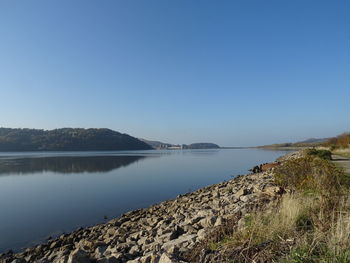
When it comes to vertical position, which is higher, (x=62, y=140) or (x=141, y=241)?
(x=62, y=140)

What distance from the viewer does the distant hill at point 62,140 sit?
14238cm

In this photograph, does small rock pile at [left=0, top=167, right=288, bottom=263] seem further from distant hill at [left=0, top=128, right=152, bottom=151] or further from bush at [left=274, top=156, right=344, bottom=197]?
distant hill at [left=0, top=128, right=152, bottom=151]

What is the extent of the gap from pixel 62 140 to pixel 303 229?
166075 millimetres

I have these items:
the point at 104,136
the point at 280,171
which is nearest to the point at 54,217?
the point at 280,171

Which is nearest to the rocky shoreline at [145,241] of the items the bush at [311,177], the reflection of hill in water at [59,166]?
the bush at [311,177]

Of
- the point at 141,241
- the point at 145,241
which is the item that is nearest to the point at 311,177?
the point at 145,241

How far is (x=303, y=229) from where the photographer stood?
→ 5.15m

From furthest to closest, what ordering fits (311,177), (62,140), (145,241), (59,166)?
(62,140) → (59,166) → (311,177) → (145,241)

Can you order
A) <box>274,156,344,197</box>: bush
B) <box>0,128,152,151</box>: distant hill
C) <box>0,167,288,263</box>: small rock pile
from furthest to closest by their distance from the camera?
1. <box>0,128,152,151</box>: distant hill
2. <box>274,156,344,197</box>: bush
3. <box>0,167,288,263</box>: small rock pile

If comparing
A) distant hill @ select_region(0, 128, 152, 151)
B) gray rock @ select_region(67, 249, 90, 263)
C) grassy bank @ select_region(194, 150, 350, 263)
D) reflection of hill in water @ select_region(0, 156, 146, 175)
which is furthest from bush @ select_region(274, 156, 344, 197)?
distant hill @ select_region(0, 128, 152, 151)

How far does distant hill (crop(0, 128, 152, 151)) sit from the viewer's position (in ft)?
467

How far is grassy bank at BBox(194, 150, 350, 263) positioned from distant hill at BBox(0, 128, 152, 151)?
15444 centimetres

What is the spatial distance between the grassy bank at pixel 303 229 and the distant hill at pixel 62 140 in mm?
154440

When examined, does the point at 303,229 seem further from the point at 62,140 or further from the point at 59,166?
the point at 62,140
